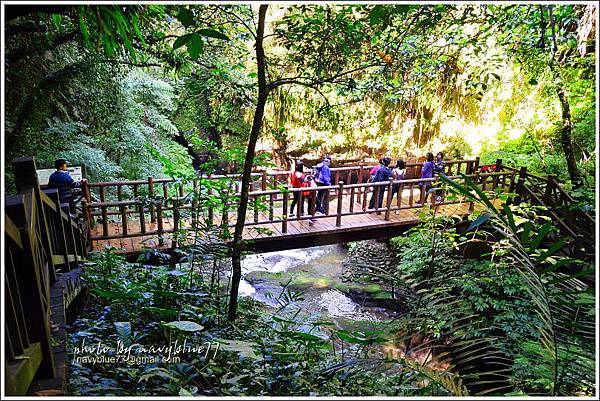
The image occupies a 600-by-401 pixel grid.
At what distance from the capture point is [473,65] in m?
4.94

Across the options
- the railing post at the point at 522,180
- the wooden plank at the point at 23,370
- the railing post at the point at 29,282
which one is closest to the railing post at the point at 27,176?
the railing post at the point at 29,282

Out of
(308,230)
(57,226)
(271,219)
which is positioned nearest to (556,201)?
(308,230)

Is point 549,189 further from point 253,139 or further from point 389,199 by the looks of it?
point 253,139

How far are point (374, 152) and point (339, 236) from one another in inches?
236

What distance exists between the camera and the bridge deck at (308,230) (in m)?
5.94

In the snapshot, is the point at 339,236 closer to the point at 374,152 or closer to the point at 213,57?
the point at 213,57

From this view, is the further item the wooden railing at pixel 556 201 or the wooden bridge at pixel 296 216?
the wooden bridge at pixel 296 216

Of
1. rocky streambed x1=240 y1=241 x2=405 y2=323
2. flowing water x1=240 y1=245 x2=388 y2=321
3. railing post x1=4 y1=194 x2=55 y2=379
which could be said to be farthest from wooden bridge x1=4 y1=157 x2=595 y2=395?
flowing water x1=240 y1=245 x2=388 y2=321

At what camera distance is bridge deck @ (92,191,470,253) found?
5.94 meters

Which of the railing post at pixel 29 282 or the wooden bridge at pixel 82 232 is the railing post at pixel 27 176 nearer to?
the wooden bridge at pixel 82 232

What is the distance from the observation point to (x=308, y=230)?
6578 millimetres

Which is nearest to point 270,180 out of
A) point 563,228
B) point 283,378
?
point 563,228

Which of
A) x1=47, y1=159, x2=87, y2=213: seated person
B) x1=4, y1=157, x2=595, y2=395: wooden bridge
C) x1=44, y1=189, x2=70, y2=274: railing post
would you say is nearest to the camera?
x1=4, y1=157, x2=595, y2=395: wooden bridge

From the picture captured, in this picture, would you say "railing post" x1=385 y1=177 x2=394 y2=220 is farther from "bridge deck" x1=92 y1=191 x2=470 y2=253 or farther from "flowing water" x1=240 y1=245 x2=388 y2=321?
"flowing water" x1=240 y1=245 x2=388 y2=321
